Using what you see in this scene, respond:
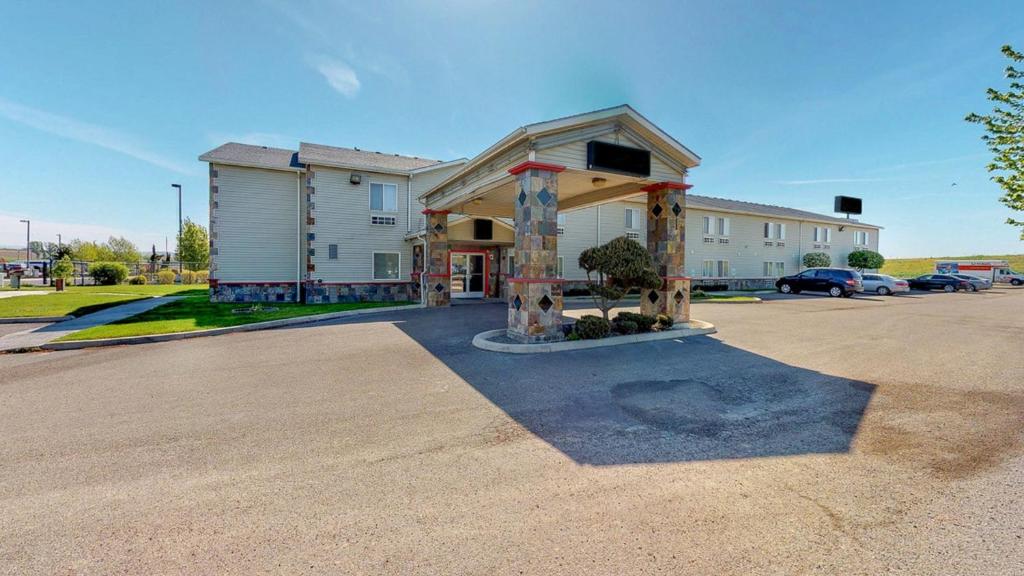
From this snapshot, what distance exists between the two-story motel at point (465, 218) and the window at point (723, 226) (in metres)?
0.37

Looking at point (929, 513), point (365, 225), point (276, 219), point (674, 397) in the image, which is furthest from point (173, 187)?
point (929, 513)

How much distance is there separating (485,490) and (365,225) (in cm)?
1730

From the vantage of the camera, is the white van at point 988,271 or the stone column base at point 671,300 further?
the white van at point 988,271

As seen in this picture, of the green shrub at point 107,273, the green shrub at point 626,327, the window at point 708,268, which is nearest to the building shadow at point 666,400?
the green shrub at point 626,327

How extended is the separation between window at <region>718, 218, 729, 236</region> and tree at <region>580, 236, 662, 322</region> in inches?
861

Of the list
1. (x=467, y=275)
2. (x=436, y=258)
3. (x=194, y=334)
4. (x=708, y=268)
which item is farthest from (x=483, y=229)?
(x=708, y=268)

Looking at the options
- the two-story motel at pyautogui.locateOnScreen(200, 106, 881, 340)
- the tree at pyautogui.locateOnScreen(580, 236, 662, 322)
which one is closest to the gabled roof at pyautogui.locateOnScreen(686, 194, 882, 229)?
the two-story motel at pyautogui.locateOnScreen(200, 106, 881, 340)

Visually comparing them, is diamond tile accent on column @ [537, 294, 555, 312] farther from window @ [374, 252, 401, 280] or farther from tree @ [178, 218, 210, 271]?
tree @ [178, 218, 210, 271]

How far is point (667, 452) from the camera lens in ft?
12.9

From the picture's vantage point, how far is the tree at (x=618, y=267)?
9570 millimetres

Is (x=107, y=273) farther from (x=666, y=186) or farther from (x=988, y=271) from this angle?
(x=988, y=271)

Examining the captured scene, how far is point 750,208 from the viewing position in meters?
30.8

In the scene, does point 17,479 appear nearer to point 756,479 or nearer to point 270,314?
point 756,479

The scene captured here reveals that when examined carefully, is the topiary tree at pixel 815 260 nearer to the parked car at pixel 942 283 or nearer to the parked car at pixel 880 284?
the parked car at pixel 880 284
